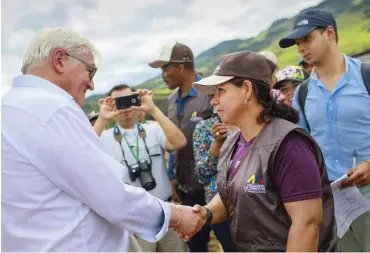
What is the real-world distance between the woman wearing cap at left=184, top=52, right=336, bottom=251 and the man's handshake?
29 mm

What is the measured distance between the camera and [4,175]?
1422 mm

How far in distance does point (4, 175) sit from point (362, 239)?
2.03 metres

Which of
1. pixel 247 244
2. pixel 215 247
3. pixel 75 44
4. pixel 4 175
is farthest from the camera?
pixel 215 247

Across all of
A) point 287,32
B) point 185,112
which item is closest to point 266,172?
point 185,112

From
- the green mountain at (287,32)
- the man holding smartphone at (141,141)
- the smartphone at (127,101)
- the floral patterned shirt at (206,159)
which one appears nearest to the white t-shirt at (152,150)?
the man holding smartphone at (141,141)

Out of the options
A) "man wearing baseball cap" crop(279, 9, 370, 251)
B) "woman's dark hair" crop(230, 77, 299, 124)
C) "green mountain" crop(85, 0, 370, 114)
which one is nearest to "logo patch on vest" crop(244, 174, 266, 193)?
"woman's dark hair" crop(230, 77, 299, 124)

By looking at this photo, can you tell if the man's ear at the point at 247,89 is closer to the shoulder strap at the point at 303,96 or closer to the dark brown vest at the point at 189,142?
the shoulder strap at the point at 303,96

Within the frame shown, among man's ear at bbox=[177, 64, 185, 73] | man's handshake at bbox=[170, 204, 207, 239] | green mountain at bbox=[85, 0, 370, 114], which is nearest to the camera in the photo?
man's handshake at bbox=[170, 204, 207, 239]

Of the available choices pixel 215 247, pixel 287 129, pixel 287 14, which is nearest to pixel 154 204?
pixel 287 129

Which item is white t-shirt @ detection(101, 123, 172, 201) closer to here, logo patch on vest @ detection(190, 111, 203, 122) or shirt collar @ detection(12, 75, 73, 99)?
logo patch on vest @ detection(190, 111, 203, 122)

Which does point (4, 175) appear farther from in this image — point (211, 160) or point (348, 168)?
point (348, 168)

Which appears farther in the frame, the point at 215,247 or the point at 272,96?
the point at 215,247

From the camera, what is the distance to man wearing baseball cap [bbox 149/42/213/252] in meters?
3.47

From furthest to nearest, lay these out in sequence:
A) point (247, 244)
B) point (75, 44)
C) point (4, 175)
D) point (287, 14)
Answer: point (287, 14)
point (247, 244)
point (75, 44)
point (4, 175)
